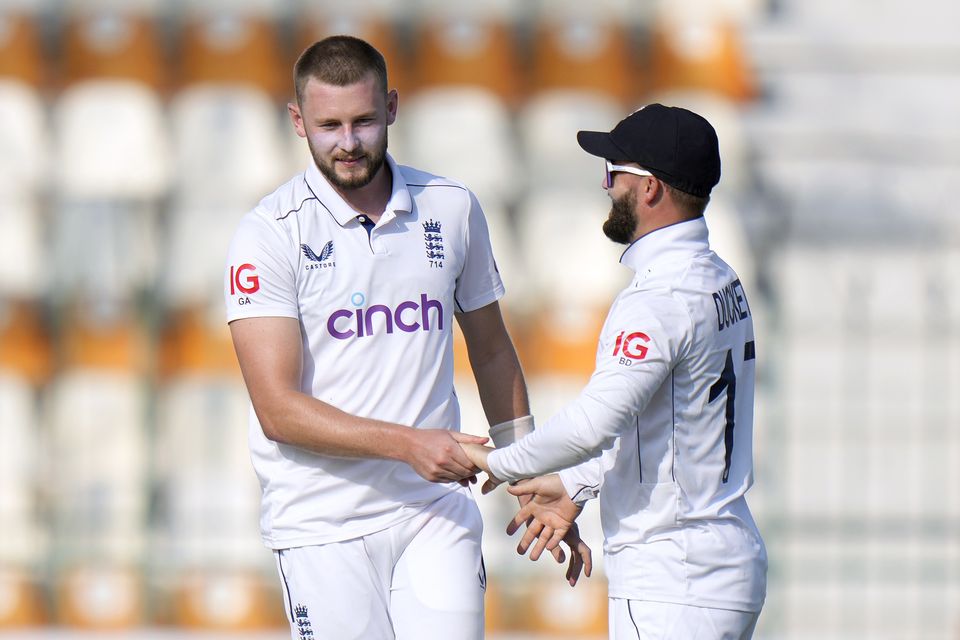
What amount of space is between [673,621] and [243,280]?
3.72 feet

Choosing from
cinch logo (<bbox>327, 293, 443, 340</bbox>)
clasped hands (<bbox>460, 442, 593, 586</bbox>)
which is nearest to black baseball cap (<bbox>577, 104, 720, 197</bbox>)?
cinch logo (<bbox>327, 293, 443, 340</bbox>)

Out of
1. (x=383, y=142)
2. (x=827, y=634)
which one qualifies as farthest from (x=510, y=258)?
(x=383, y=142)

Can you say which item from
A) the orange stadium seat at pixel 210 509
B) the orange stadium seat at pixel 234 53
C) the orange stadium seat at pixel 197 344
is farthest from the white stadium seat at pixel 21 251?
the orange stadium seat at pixel 234 53

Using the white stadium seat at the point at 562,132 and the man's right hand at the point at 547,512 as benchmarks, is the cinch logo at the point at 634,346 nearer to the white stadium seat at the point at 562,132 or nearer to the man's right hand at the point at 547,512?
the man's right hand at the point at 547,512

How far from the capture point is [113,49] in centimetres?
723

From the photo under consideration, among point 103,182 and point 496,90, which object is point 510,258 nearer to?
point 496,90

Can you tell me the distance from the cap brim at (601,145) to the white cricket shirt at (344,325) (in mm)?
Result: 407

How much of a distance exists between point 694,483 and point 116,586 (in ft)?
13.6

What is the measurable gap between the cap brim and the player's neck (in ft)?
1.49

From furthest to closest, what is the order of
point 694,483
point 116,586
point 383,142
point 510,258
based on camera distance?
point 510,258 → point 116,586 → point 383,142 → point 694,483

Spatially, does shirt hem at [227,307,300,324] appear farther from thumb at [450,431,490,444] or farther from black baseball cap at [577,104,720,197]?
black baseball cap at [577,104,720,197]

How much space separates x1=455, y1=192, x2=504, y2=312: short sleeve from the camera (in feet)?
10.9

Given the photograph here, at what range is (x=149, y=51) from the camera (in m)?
7.24

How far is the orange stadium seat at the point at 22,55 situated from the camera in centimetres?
722
